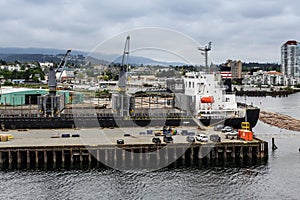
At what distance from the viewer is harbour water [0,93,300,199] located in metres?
24.6

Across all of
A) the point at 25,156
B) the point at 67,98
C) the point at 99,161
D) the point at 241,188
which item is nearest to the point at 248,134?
the point at 241,188

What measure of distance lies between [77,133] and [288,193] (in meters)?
19.2

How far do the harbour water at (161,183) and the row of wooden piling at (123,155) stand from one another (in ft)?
4.86

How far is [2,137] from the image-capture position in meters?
33.7

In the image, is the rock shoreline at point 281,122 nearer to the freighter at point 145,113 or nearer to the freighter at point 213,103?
the freighter at point 213,103

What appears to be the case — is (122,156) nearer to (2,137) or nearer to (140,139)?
(140,139)

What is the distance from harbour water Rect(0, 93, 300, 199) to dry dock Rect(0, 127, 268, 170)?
4.78 ft

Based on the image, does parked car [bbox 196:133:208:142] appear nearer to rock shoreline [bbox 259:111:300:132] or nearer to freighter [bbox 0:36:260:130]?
freighter [bbox 0:36:260:130]

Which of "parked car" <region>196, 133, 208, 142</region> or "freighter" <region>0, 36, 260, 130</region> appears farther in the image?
"freighter" <region>0, 36, 260, 130</region>

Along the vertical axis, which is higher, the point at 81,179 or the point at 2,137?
the point at 2,137

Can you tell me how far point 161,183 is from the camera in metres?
Result: 26.8

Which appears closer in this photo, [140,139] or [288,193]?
[288,193]

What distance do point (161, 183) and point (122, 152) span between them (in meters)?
5.20

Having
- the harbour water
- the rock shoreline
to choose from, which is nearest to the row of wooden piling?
the harbour water
